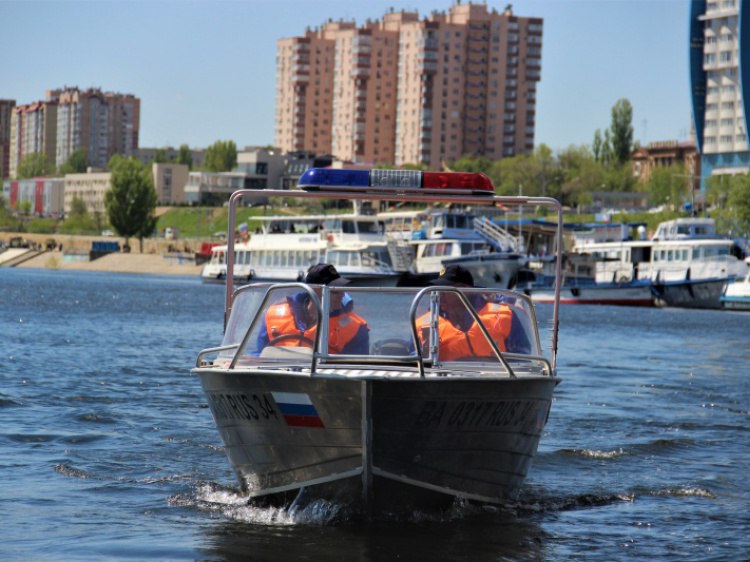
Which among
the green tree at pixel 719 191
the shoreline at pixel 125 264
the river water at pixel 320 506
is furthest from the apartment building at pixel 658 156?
the river water at pixel 320 506

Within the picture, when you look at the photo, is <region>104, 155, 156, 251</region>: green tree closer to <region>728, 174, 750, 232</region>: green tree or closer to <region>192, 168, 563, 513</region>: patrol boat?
<region>728, 174, 750, 232</region>: green tree

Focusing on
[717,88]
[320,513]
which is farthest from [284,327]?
[717,88]

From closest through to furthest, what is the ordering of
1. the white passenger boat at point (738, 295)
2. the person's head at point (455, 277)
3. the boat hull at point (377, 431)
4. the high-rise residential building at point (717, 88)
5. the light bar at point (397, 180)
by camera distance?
1. the boat hull at point (377, 431)
2. the light bar at point (397, 180)
3. the person's head at point (455, 277)
4. the white passenger boat at point (738, 295)
5. the high-rise residential building at point (717, 88)

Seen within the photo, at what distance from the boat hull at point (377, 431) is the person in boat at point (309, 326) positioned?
57cm

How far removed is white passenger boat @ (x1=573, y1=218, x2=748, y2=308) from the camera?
74.3 m

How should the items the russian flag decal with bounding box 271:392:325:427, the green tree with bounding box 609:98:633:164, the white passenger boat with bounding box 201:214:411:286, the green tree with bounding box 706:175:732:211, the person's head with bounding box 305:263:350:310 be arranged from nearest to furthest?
the russian flag decal with bounding box 271:392:325:427 → the person's head with bounding box 305:263:350:310 → the white passenger boat with bounding box 201:214:411:286 → the green tree with bounding box 706:175:732:211 → the green tree with bounding box 609:98:633:164

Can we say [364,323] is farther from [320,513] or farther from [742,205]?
[742,205]

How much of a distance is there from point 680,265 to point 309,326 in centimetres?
6716

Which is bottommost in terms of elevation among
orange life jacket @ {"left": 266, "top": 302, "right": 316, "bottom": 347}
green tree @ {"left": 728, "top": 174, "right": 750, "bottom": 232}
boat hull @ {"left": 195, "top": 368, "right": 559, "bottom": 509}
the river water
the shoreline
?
the shoreline

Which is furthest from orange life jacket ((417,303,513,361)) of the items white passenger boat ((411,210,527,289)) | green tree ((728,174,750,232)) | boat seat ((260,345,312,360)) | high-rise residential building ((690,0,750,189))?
high-rise residential building ((690,0,750,189))

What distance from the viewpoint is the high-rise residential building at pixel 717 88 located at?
432 ft

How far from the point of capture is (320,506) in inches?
443

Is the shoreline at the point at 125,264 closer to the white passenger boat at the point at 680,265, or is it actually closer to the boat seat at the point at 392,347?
the white passenger boat at the point at 680,265

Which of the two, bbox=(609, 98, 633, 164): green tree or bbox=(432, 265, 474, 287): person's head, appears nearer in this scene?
bbox=(432, 265, 474, 287): person's head
